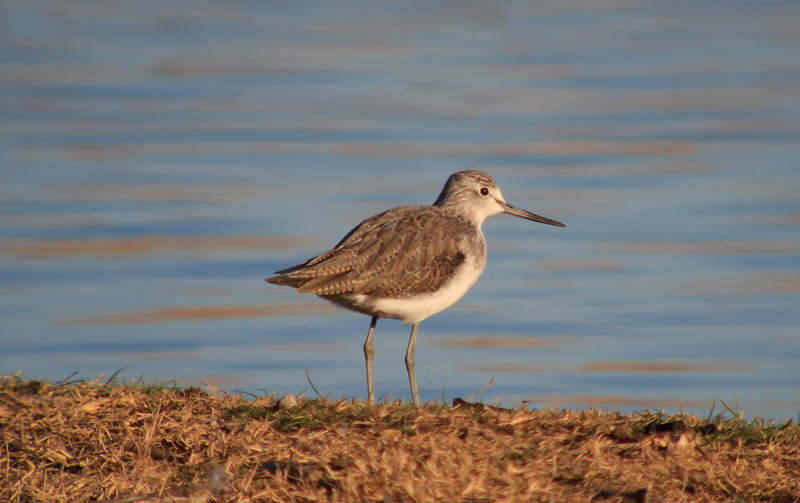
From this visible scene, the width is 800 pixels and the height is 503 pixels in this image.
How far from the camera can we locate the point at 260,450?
5727mm

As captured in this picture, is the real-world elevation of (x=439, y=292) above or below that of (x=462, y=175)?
below

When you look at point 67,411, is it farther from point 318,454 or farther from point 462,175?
point 462,175

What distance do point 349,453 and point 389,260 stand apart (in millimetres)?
2740

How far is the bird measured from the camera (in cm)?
794

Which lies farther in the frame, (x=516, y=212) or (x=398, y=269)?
(x=516, y=212)

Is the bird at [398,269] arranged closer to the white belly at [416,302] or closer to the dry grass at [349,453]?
the white belly at [416,302]

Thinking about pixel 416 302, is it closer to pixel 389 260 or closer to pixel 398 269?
pixel 398 269

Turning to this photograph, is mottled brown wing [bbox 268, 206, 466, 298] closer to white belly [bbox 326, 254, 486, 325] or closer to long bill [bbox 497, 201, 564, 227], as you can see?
white belly [bbox 326, 254, 486, 325]

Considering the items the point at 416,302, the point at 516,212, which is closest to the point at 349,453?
the point at 416,302

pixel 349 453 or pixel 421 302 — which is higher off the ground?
pixel 421 302

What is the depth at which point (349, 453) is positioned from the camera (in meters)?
5.78

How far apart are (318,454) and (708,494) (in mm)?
2488

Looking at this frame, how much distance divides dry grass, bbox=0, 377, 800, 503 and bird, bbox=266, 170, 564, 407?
1537mm

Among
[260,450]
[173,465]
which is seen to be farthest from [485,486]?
[173,465]
